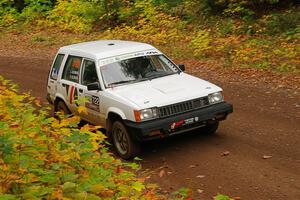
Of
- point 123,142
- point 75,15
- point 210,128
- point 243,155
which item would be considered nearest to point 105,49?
point 123,142

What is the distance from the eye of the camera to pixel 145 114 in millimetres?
7531

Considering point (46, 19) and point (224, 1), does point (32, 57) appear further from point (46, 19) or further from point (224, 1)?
point (224, 1)

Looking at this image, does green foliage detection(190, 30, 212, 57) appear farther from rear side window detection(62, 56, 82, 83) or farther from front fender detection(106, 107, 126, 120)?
front fender detection(106, 107, 126, 120)

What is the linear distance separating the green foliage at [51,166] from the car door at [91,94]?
323 centimetres

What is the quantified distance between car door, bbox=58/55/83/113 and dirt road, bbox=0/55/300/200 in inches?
77.4

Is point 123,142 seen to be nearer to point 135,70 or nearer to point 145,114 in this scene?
point 145,114

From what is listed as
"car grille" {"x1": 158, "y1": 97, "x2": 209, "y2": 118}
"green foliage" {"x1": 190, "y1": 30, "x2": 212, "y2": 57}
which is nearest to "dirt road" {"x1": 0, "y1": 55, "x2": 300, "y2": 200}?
"car grille" {"x1": 158, "y1": 97, "x2": 209, "y2": 118}

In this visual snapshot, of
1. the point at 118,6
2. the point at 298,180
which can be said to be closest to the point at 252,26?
the point at 118,6

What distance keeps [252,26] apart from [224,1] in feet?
6.40

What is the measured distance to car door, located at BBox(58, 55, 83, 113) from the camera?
30.7 ft

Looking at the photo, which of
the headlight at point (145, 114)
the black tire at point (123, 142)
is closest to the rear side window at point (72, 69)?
Result: the black tire at point (123, 142)

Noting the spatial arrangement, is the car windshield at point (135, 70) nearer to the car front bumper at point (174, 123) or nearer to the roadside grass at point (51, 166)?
the car front bumper at point (174, 123)

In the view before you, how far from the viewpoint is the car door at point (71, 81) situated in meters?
9.36

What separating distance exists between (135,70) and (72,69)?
1645 mm
